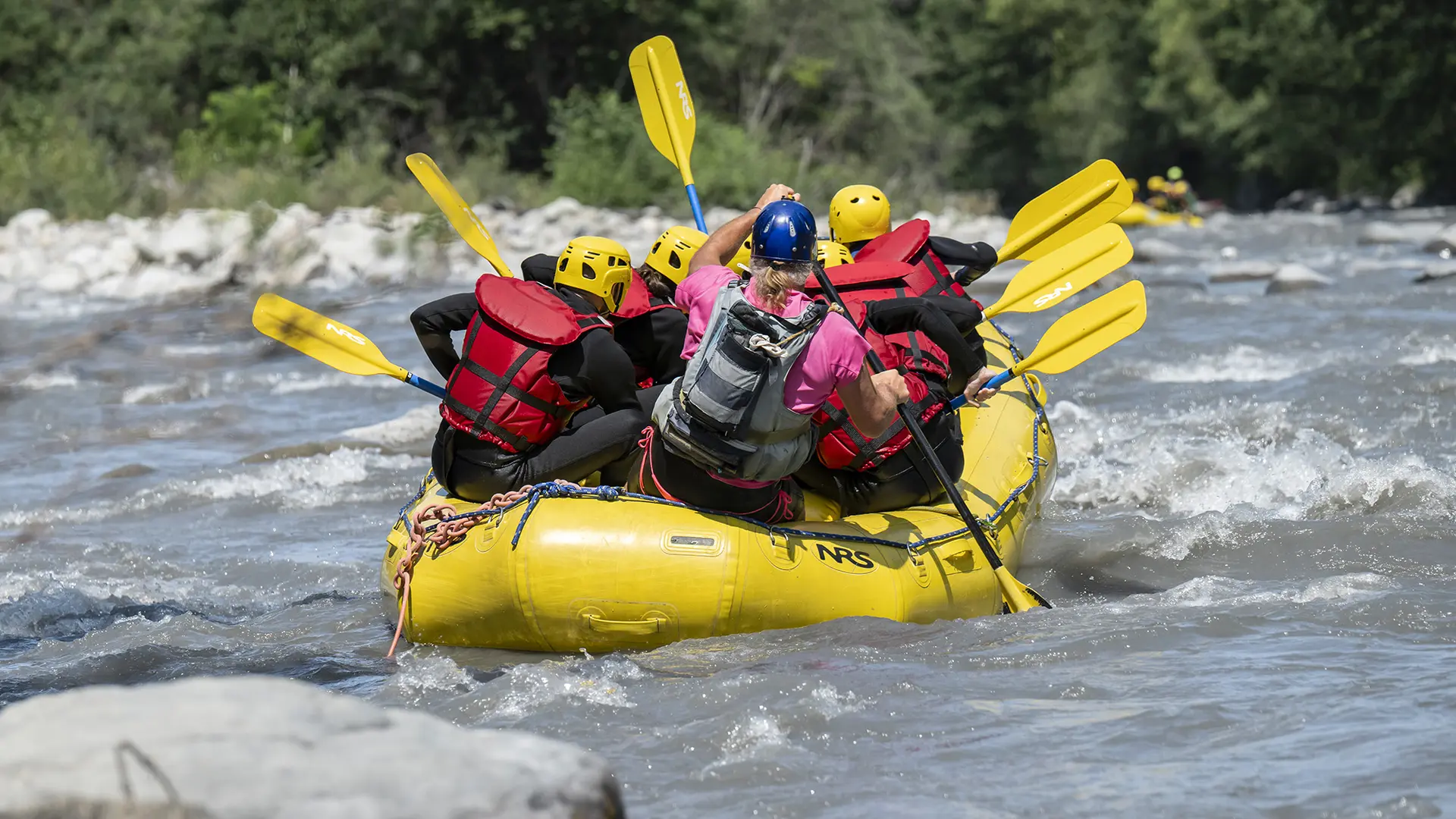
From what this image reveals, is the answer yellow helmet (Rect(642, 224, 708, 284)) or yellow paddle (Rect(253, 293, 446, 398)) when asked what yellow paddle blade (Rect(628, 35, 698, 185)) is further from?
yellow paddle (Rect(253, 293, 446, 398))

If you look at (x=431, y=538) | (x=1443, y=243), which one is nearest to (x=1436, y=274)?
(x=1443, y=243)

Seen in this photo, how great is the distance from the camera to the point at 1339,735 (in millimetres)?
3232

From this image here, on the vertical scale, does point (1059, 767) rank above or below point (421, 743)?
below

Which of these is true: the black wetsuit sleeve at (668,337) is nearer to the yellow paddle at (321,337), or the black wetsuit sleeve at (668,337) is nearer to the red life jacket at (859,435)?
the red life jacket at (859,435)

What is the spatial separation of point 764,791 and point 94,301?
44.7 feet

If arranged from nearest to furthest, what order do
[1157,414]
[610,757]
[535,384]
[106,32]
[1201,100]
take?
[610,757]
[535,384]
[1157,414]
[106,32]
[1201,100]

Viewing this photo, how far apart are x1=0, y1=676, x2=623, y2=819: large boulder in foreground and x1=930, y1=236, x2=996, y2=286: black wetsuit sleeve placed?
329 centimetres

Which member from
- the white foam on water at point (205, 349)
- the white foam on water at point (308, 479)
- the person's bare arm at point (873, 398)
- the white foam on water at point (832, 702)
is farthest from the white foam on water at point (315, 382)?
the white foam on water at point (832, 702)

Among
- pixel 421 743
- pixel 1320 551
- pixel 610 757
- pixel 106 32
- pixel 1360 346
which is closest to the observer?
pixel 421 743

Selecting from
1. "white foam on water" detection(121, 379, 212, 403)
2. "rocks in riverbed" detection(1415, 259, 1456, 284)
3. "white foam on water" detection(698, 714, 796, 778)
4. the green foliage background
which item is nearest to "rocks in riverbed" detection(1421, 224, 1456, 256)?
"rocks in riverbed" detection(1415, 259, 1456, 284)

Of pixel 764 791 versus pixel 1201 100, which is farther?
pixel 1201 100

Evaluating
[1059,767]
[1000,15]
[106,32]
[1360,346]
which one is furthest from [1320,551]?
[1000,15]

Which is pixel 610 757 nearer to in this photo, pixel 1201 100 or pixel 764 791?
pixel 764 791

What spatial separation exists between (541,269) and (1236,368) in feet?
19.7
